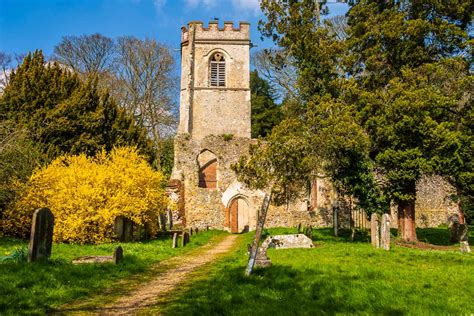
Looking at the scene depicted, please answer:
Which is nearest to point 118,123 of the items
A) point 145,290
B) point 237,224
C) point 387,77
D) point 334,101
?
point 237,224

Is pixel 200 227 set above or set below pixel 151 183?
below

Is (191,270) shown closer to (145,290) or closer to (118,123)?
(145,290)

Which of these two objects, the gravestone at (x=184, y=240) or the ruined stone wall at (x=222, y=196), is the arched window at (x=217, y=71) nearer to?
the ruined stone wall at (x=222, y=196)

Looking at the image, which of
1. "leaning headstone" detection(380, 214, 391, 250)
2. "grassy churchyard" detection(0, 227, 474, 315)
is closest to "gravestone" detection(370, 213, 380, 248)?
"leaning headstone" detection(380, 214, 391, 250)

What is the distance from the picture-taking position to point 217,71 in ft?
107

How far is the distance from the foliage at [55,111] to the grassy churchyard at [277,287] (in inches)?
440

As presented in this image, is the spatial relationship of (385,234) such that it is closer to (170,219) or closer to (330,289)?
(330,289)

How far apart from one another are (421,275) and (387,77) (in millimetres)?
10570

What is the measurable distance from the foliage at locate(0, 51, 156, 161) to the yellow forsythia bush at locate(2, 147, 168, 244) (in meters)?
3.46

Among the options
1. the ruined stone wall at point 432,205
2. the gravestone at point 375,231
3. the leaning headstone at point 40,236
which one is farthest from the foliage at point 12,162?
the ruined stone wall at point 432,205

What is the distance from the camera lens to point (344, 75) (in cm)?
1692

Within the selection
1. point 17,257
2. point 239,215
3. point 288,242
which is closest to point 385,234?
point 288,242

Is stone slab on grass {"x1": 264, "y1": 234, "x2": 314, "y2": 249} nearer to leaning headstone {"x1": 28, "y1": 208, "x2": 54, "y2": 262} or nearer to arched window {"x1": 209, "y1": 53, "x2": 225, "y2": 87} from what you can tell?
leaning headstone {"x1": 28, "y1": 208, "x2": 54, "y2": 262}

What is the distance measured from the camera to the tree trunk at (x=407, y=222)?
15.2 m
